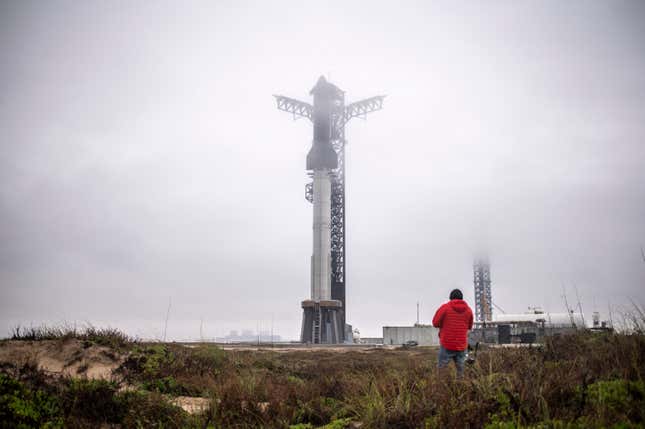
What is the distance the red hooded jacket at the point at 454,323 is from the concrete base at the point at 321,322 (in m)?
37.0

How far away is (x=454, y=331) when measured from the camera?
31.4 ft

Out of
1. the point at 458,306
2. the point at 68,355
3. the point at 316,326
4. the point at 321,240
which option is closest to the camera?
the point at 458,306

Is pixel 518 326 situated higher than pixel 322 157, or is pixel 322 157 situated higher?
pixel 322 157

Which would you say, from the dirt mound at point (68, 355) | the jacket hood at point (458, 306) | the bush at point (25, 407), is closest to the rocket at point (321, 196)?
the dirt mound at point (68, 355)

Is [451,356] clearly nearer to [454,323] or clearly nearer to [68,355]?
[454,323]

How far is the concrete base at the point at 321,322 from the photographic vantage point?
45844 mm

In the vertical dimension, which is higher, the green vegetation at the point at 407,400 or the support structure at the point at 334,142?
the support structure at the point at 334,142

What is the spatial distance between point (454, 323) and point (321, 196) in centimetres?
4056

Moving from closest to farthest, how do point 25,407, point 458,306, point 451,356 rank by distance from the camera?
1. point 25,407
2. point 451,356
3. point 458,306

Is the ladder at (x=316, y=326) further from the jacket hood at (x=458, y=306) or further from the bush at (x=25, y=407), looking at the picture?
the bush at (x=25, y=407)

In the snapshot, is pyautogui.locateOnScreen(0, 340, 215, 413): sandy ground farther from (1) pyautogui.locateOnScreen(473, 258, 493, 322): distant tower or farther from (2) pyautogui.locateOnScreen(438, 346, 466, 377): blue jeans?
(1) pyautogui.locateOnScreen(473, 258, 493, 322): distant tower

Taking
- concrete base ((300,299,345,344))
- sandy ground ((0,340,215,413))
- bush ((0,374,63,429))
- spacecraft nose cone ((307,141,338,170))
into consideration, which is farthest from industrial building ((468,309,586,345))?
bush ((0,374,63,429))

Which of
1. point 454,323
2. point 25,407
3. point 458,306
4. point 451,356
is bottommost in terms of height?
point 25,407

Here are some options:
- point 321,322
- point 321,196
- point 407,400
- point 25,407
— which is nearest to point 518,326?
point 321,322
